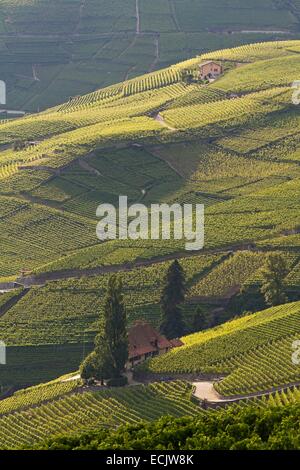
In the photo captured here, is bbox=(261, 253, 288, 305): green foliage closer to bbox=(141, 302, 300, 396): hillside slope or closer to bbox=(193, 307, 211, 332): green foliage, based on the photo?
bbox=(141, 302, 300, 396): hillside slope

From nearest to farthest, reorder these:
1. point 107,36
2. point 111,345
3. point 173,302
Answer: point 111,345, point 173,302, point 107,36

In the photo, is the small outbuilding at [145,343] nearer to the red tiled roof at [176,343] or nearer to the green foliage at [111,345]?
the red tiled roof at [176,343]

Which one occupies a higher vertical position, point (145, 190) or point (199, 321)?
point (145, 190)

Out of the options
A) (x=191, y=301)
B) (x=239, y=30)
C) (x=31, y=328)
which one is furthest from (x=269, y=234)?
(x=239, y=30)

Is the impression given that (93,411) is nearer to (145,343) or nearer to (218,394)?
(218,394)

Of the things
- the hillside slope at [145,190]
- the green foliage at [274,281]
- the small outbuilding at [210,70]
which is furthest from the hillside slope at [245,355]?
the small outbuilding at [210,70]

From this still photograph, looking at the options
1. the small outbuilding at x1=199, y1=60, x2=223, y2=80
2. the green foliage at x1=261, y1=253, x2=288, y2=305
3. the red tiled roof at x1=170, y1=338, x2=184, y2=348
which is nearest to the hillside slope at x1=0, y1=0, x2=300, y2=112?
the small outbuilding at x1=199, y1=60, x2=223, y2=80

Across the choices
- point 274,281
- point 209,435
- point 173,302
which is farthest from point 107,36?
point 209,435
